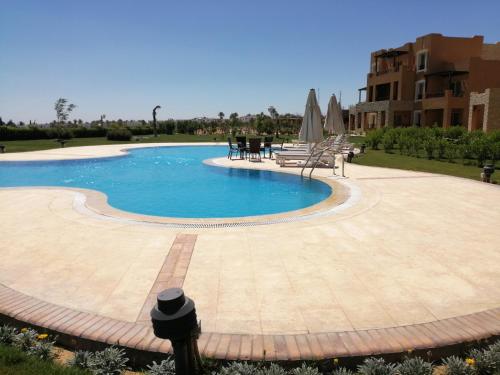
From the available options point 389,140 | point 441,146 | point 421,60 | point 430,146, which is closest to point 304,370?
point 441,146

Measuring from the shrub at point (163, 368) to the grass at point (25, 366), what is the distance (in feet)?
1.70

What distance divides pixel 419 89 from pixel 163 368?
41834 millimetres

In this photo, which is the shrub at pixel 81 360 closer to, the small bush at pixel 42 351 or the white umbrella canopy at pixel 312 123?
the small bush at pixel 42 351

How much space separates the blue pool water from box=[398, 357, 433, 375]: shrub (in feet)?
22.0

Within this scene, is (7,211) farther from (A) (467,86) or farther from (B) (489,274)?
(A) (467,86)

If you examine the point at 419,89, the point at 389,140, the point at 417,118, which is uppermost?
the point at 419,89

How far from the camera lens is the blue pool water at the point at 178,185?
400 inches

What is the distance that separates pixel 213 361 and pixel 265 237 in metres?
3.31

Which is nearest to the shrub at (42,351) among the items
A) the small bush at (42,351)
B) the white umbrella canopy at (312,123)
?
the small bush at (42,351)

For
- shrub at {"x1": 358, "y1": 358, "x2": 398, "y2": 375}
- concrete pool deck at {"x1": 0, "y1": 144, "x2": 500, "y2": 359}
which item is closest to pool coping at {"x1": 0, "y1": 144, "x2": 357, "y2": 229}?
concrete pool deck at {"x1": 0, "y1": 144, "x2": 500, "y2": 359}

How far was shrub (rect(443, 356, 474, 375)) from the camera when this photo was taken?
9.25ft

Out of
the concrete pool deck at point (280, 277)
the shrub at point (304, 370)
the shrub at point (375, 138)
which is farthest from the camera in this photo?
the shrub at point (375, 138)

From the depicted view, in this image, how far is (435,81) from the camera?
37250mm

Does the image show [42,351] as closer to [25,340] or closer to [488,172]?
[25,340]
